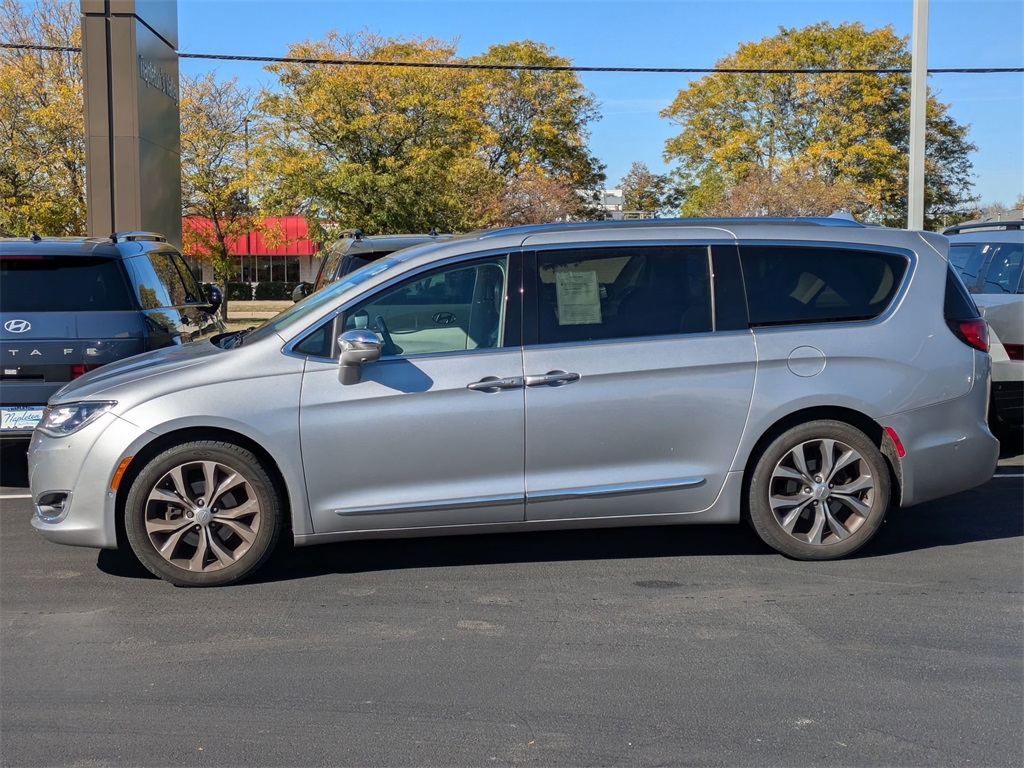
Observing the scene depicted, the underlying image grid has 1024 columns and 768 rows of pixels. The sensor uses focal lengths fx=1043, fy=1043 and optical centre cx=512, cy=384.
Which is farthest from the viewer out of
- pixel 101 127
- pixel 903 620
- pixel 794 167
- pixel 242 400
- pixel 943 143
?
pixel 943 143

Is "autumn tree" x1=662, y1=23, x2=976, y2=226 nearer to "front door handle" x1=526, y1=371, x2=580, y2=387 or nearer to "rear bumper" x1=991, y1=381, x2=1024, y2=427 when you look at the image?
"rear bumper" x1=991, y1=381, x2=1024, y2=427

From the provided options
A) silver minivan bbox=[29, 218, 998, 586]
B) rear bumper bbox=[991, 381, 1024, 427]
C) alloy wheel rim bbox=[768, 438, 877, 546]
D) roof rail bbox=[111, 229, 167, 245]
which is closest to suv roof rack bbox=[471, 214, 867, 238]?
silver minivan bbox=[29, 218, 998, 586]

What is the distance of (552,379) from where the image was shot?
534cm

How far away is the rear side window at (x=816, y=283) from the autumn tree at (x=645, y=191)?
48.9 meters

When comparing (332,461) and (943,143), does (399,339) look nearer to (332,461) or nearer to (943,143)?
(332,461)

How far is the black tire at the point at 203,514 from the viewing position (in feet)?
17.0

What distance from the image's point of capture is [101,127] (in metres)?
15.7

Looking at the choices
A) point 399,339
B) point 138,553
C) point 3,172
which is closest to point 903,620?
point 399,339

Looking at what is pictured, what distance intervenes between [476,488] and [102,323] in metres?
3.60

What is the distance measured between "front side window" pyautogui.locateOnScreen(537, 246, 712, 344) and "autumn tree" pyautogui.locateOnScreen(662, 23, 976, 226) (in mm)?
37247

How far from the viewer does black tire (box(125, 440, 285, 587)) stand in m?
5.19

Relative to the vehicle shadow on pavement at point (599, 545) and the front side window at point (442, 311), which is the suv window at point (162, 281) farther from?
the front side window at point (442, 311)

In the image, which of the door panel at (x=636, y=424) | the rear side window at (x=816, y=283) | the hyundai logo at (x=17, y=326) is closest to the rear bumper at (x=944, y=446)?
the rear side window at (x=816, y=283)

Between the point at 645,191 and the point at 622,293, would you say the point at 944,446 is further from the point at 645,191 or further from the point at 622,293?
the point at 645,191
